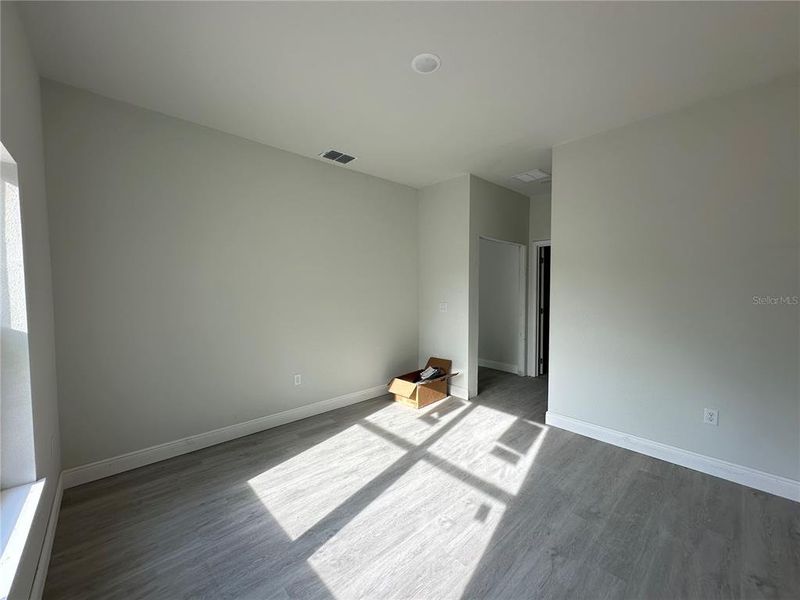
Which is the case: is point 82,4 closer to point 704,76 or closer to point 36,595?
point 36,595

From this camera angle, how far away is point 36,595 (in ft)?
4.90

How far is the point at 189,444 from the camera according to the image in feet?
9.31

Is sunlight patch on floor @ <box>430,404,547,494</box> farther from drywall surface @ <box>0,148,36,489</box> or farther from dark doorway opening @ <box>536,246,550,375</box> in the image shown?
drywall surface @ <box>0,148,36,489</box>

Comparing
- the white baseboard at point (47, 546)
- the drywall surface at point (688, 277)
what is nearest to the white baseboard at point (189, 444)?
the white baseboard at point (47, 546)

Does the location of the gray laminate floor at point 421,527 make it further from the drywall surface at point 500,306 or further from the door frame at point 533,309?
the drywall surface at point 500,306

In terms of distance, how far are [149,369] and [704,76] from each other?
176 inches

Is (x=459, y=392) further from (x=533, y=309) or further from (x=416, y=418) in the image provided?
(x=533, y=309)

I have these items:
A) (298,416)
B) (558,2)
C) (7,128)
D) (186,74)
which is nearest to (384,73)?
(558,2)

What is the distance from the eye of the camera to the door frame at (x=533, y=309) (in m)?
5.06

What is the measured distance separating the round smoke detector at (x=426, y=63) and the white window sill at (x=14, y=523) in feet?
9.78

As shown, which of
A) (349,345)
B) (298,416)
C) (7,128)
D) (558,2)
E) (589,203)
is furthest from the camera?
Result: (349,345)

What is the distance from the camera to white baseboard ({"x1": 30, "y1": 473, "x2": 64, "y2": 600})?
151 centimetres

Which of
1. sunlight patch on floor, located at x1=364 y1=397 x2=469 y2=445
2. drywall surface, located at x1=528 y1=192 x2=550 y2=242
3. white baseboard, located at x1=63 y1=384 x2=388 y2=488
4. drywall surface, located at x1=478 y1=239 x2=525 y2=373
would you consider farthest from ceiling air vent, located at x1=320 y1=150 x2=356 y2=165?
drywall surface, located at x1=528 y1=192 x2=550 y2=242

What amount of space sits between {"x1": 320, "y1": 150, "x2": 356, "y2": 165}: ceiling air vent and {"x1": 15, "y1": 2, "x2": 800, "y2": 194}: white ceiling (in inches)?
17.1
